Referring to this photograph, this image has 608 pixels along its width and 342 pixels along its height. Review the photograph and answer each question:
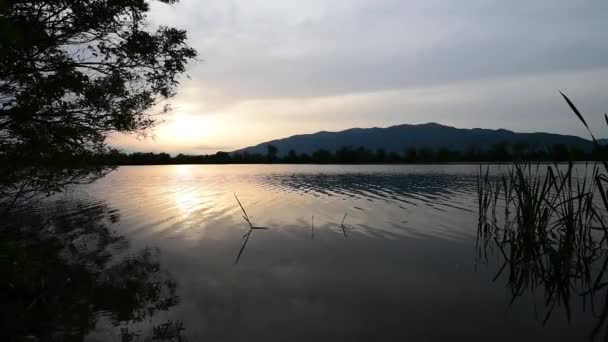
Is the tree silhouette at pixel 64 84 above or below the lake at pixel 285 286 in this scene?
above

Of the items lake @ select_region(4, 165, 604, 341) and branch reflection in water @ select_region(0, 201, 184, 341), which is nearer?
branch reflection in water @ select_region(0, 201, 184, 341)

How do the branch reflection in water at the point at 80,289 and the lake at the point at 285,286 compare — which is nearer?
the branch reflection in water at the point at 80,289

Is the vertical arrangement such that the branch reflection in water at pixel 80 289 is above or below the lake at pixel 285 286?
above

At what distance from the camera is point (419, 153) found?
153625 millimetres

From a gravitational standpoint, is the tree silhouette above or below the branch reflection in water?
above

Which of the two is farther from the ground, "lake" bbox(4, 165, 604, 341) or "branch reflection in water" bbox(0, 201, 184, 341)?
"branch reflection in water" bbox(0, 201, 184, 341)

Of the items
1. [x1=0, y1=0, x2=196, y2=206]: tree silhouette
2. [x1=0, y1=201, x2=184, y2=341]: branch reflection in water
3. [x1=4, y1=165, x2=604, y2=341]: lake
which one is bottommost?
[x1=4, y1=165, x2=604, y2=341]: lake

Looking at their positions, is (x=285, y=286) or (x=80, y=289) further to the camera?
(x=285, y=286)

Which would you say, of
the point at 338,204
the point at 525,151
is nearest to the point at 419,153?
the point at 338,204

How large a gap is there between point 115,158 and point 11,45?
5.70 m

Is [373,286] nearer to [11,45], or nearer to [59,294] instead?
[59,294]

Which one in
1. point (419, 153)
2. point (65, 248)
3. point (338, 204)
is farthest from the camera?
point (419, 153)

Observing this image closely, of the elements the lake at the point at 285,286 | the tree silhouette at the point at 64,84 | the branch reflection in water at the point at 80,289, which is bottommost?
the lake at the point at 285,286

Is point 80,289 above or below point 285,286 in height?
above
